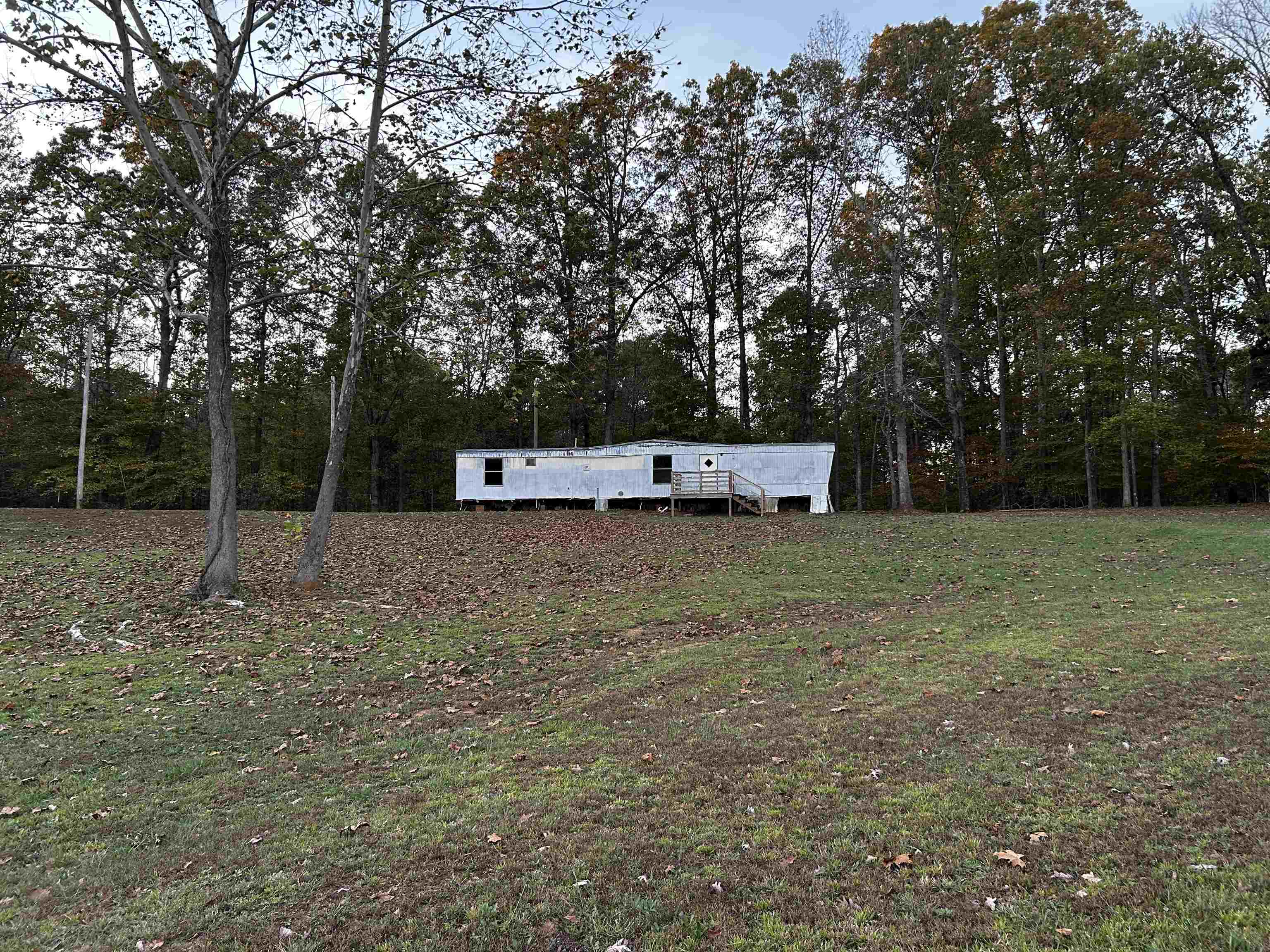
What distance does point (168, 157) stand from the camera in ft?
64.0

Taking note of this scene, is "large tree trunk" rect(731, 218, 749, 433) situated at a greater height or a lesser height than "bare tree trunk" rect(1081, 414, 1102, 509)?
greater

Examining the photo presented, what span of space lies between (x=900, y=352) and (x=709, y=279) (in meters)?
13.2

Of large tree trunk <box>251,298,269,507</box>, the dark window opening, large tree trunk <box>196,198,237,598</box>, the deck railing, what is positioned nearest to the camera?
large tree trunk <box>196,198,237,598</box>

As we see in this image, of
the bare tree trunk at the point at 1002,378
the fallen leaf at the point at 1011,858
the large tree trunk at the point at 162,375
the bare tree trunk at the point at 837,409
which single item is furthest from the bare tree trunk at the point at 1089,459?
the large tree trunk at the point at 162,375

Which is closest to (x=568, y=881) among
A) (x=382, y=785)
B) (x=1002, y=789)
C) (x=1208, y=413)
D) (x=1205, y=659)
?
(x=382, y=785)

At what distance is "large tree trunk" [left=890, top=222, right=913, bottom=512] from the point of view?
2428cm

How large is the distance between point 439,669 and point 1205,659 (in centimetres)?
819

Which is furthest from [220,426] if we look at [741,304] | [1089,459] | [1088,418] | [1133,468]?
[1133,468]

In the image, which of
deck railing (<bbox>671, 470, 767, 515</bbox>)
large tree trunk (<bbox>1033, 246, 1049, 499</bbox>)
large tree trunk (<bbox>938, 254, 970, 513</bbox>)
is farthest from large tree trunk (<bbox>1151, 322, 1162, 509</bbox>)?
deck railing (<bbox>671, 470, 767, 515</bbox>)

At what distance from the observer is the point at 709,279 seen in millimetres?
34656

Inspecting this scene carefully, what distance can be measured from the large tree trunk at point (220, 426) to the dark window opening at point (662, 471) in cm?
1607

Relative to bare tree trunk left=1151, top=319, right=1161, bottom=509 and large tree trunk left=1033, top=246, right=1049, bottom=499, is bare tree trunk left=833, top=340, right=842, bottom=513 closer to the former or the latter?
large tree trunk left=1033, top=246, right=1049, bottom=499

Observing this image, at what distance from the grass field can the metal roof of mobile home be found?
13375 millimetres

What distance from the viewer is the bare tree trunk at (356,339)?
12.3 m
